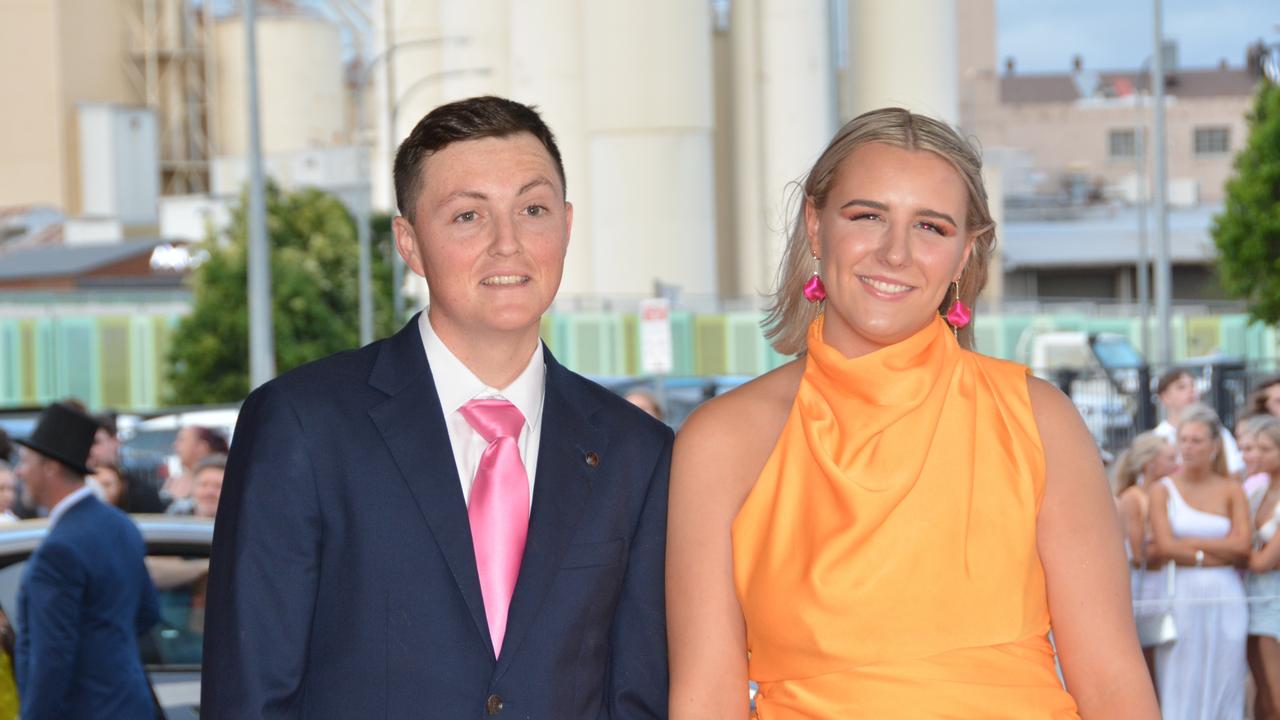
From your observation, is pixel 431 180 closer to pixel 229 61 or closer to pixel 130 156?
pixel 130 156

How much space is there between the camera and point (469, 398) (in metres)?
3.54

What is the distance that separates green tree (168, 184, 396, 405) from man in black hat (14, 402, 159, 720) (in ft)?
103

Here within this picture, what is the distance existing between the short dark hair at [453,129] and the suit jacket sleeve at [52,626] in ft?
10.7

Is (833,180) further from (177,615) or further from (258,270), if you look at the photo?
(258,270)

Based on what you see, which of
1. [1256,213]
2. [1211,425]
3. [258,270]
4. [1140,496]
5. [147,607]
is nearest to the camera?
[147,607]

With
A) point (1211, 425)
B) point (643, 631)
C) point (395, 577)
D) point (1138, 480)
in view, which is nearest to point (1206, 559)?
point (1138, 480)

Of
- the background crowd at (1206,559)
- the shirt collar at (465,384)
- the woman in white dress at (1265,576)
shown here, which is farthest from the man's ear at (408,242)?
the woman in white dress at (1265,576)

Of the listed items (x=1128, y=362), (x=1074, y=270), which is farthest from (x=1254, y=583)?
(x=1074, y=270)

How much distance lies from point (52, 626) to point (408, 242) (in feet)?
10.7

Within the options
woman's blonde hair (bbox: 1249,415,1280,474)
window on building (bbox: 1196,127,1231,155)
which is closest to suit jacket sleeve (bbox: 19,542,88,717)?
woman's blonde hair (bbox: 1249,415,1280,474)

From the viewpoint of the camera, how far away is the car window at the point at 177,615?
6.99 metres

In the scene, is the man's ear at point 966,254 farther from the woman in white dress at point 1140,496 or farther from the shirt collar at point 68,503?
the woman in white dress at point 1140,496

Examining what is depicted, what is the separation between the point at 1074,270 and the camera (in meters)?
73.1

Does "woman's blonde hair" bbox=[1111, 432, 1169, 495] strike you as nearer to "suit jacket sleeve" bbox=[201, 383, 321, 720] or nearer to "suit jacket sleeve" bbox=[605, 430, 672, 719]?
"suit jacket sleeve" bbox=[605, 430, 672, 719]
